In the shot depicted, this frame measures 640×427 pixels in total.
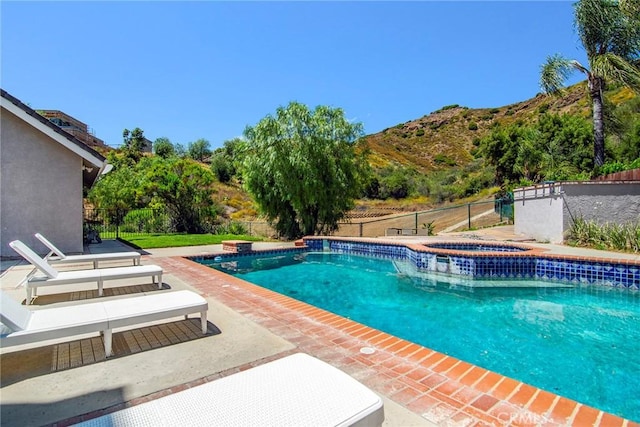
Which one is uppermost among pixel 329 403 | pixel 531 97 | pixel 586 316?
pixel 531 97

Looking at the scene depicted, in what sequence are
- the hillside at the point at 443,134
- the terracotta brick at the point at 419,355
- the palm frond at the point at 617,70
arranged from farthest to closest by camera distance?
the hillside at the point at 443,134
the palm frond at the point at 617,70
the terracotta brick at the point at 419,355

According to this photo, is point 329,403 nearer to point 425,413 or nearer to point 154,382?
point 425,413

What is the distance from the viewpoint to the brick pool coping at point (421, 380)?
90.4 inches

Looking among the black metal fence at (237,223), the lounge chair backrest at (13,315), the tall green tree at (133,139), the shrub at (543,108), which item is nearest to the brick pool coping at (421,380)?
the lounge chair backrest at (13,315)

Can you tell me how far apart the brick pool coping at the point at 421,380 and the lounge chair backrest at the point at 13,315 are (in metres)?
1.03

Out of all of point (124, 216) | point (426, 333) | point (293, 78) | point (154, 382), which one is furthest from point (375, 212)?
point (154, 382)

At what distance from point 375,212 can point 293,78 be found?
18.7m

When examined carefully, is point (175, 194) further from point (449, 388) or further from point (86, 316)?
point (449, 388)

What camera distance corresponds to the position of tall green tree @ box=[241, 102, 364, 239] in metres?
16.2

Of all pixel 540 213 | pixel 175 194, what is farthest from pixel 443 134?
pixel 175 194

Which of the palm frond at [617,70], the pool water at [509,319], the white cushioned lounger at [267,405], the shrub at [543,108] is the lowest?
the pool water at [509,319]

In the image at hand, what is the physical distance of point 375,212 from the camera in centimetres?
3403

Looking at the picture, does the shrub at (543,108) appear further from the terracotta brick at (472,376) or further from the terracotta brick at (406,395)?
the terracotta brick at (406,395)

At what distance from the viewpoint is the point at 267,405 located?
173 centimetres
